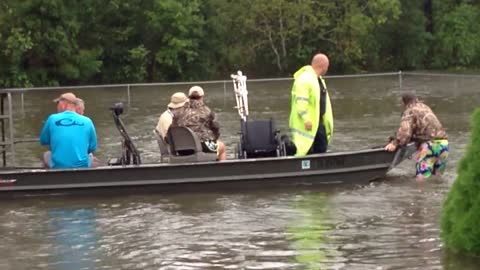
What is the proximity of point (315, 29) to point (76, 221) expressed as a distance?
4432 cm

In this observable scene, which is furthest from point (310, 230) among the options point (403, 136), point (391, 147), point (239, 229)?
point (403, 136)

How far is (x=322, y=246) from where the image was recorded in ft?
31.8

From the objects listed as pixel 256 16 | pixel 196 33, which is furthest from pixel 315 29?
pixel 196 33

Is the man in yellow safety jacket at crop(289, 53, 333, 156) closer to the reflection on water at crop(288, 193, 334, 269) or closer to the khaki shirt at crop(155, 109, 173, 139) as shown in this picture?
the reflection on water at crop(288, 193, 334, 269)

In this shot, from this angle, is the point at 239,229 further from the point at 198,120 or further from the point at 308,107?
the point at 308,107

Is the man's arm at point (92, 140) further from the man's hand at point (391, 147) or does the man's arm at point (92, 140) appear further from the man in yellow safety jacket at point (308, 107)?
the man's hand at point (391, 147)

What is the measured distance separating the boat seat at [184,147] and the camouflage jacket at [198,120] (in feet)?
0.98

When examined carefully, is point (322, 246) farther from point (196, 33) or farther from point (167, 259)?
point (196, 33)

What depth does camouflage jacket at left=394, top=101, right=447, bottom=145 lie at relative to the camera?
45.5 feet

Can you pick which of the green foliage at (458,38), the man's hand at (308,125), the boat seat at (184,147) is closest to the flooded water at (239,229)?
the boat seat at (184,147)

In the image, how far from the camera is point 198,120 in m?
13.7

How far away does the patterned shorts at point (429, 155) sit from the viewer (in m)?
13.9

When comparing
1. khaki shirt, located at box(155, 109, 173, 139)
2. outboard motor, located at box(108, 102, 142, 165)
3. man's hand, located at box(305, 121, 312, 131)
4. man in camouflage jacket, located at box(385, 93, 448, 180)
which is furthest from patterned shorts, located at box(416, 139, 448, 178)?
outboard motor, located at box(108, 102, 142, 165)

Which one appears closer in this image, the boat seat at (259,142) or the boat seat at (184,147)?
the boat seat at (184,147)
